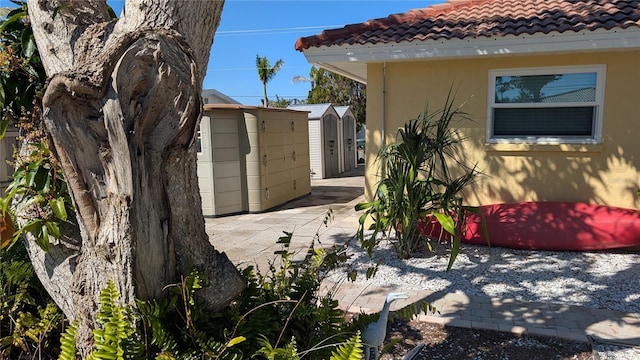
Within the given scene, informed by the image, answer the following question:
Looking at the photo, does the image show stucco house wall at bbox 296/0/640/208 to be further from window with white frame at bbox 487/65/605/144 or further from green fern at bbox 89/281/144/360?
green fern at bbox 89/281/144/360

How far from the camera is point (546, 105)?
6172 millimetres

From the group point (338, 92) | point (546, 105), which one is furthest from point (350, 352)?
point (338, 92)

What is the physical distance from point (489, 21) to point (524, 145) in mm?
1926

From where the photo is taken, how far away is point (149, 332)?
77.0 inches

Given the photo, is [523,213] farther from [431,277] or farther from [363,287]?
[363,287]

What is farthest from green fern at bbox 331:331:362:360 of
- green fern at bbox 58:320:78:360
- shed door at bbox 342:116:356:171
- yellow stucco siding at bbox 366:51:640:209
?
shed door at bbox 342:116:356:171

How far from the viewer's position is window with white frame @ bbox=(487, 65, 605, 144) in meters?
6.03

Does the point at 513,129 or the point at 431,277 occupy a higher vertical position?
the point at 513,129

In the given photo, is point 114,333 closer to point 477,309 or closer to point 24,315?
point 24,315

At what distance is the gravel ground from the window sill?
1516 mm

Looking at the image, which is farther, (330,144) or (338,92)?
(338,92)

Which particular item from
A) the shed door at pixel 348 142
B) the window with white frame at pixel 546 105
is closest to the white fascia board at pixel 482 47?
the window with white frame at pixel 546 105

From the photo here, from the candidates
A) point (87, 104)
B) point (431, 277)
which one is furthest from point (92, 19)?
point (431, 277)

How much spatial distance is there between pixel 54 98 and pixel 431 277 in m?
4.18
